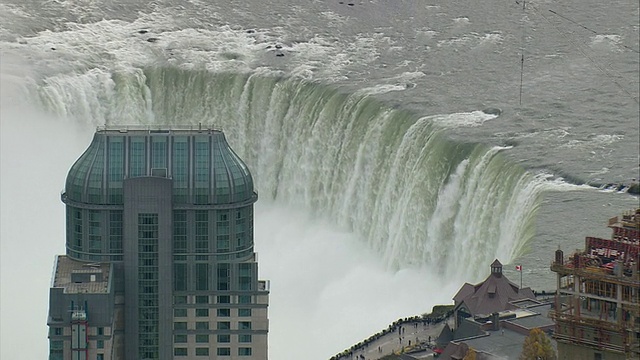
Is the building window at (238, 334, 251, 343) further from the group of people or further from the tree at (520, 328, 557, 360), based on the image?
the group of people

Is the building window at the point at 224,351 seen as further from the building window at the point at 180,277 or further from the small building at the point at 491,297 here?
the small building at the point at 491,297

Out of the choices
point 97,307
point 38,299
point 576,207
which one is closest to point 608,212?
point 576,207

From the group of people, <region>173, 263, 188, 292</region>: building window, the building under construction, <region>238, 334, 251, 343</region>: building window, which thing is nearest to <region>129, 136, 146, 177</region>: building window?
<region>173, 263, 188, 292</region>: building window

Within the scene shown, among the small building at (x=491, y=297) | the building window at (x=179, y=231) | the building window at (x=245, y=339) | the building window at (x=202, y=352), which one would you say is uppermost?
the building window at (x=179, y=231)

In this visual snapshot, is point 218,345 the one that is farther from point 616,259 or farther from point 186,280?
point 616,259

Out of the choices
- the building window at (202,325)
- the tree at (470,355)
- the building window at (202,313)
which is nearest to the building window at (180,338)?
the building window at (202,325)
